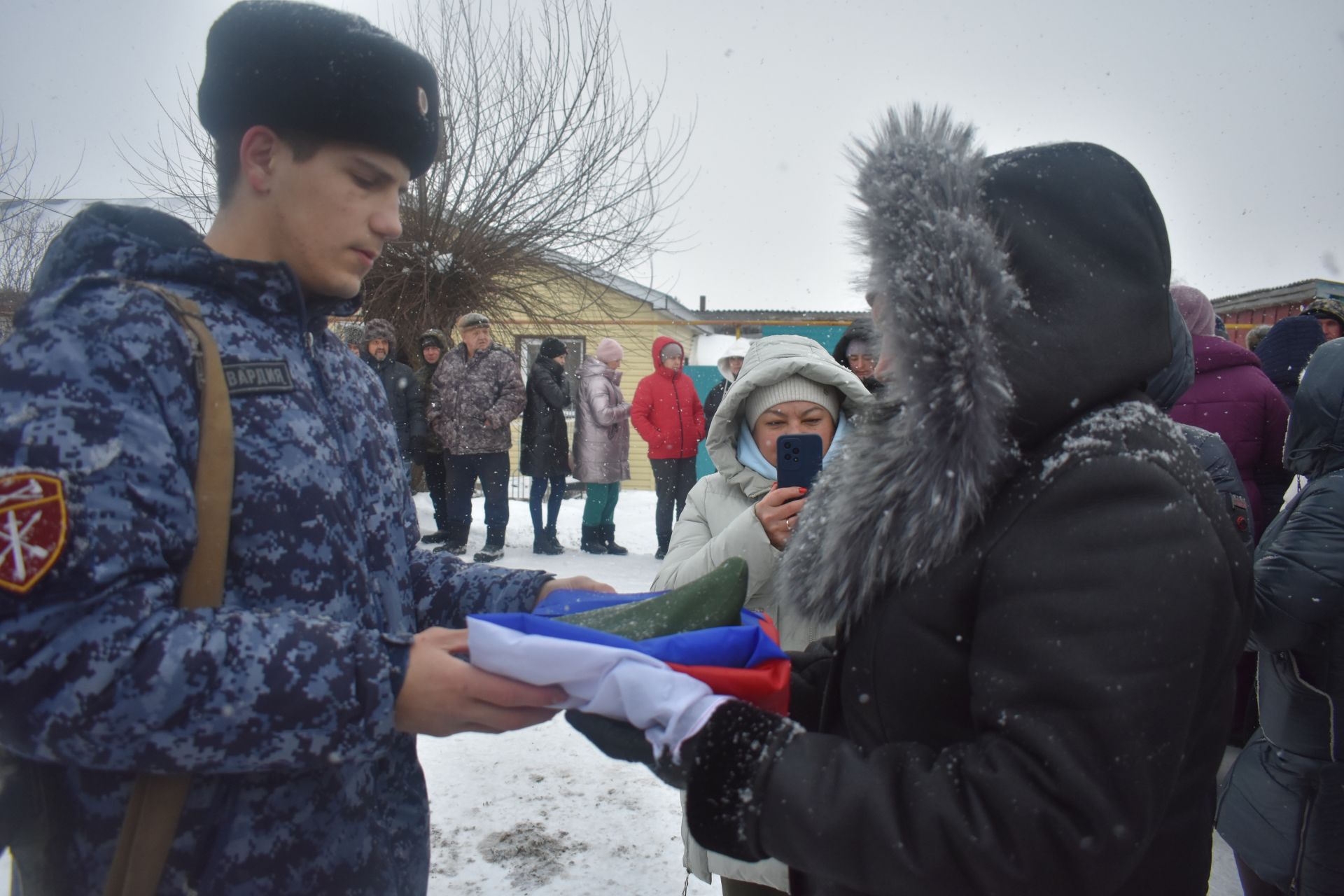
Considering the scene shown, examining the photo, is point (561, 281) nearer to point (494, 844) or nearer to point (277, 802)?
point (494, 844)

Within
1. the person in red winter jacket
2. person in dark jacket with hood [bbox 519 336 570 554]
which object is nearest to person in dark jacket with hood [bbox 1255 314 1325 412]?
the person in red winter jacket

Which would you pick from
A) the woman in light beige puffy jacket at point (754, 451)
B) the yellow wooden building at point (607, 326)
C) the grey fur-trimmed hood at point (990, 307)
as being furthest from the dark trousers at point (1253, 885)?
the yellow wooden building at point (607, 326)

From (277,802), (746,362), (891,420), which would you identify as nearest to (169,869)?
(277,802)

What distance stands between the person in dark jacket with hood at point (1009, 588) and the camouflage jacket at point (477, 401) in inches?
236

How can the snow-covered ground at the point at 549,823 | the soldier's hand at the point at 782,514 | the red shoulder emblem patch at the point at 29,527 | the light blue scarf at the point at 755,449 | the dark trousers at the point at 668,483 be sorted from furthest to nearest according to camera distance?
1. the dark trousers at the point at 668,483
2. the snow-covered ground at the point at 549,823
3. the light blue scarf at the point at 755,449
4. the soldier's hand at the point at 782,514
5. the red shoulder emblem patch at the point at 29,527

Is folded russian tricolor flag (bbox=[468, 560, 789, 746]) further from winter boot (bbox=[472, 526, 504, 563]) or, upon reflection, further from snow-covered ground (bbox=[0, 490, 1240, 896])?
winter boot (bbox=[472, 526, 504, 563])

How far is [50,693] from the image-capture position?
88 cm

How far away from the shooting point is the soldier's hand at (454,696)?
1.04 m

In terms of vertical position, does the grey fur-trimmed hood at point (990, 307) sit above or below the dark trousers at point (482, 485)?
above

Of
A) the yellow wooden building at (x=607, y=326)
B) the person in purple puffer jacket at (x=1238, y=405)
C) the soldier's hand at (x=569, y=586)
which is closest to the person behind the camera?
the soldier's hand at (x=569, y=586)

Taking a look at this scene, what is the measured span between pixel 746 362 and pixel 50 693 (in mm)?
2041

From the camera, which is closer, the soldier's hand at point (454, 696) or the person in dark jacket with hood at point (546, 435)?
the soldier's hand at point (454, 696)

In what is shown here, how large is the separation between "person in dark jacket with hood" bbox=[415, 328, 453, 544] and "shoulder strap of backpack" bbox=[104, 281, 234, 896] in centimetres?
644

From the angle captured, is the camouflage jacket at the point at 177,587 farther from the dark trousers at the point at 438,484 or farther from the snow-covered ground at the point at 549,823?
the dark trousers at the point at 438,484
